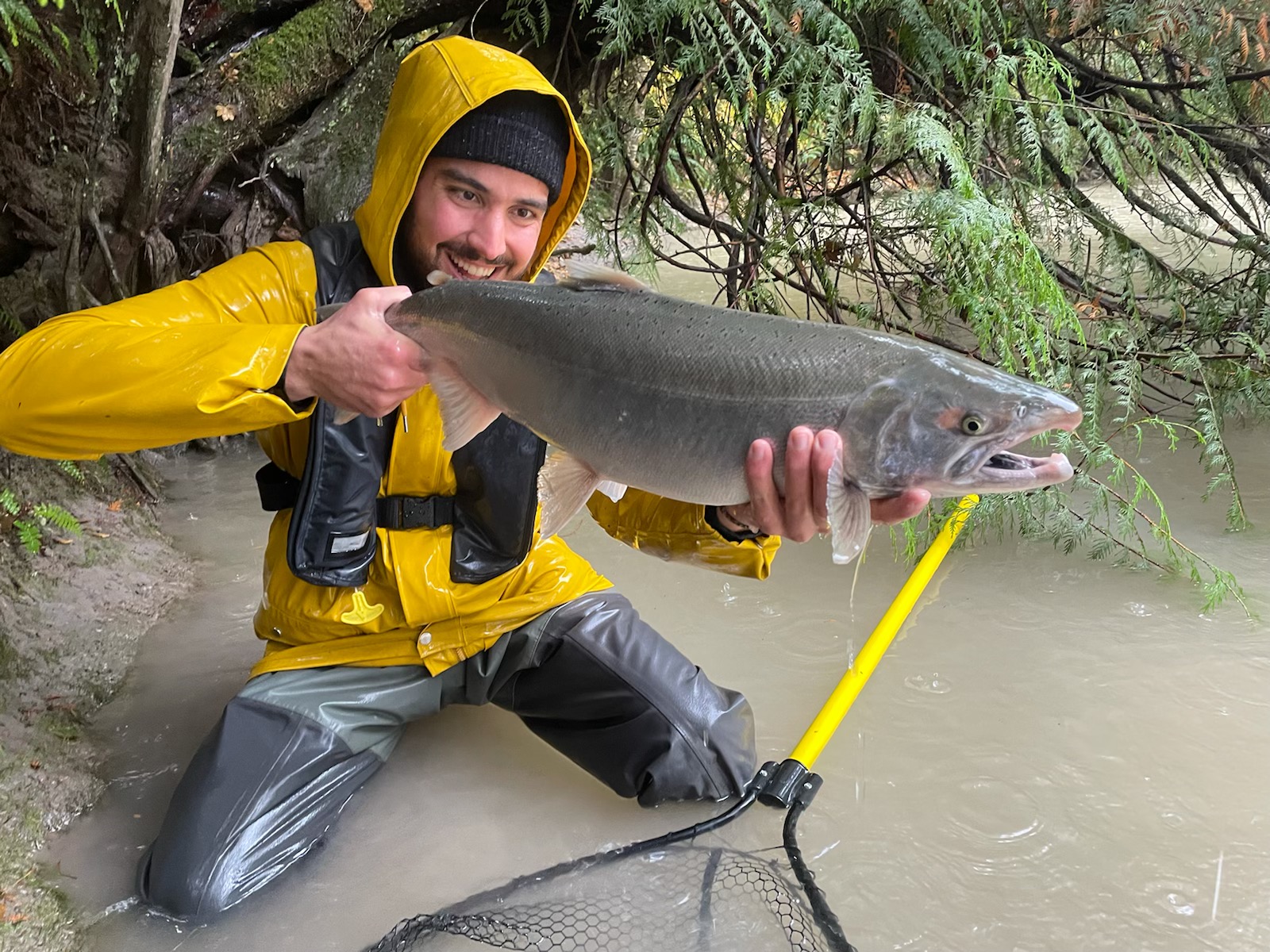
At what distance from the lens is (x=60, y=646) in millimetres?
3801

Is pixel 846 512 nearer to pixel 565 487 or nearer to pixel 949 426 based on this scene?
pixel 949 426

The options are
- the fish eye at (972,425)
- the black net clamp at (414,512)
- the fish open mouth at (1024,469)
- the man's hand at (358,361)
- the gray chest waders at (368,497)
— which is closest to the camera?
the fish open mouth at (1024,469)

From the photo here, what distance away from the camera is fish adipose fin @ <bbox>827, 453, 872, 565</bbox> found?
6.77 ft

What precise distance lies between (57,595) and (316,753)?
1795 mm

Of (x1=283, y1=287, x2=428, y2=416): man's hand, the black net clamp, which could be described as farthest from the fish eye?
the black net clamp

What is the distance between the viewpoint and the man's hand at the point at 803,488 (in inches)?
80.9

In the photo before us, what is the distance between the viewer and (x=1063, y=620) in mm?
4227

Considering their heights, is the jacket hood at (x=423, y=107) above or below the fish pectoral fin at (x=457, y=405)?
above

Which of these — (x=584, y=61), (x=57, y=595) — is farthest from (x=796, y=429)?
(x=584, y=61)

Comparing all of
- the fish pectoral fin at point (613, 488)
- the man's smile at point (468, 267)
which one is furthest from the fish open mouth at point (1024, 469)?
the man's smile at point (468, 267)

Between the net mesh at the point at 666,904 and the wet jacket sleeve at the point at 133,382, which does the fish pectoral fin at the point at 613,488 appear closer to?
the wet jacket sleeve at the point at 133,382

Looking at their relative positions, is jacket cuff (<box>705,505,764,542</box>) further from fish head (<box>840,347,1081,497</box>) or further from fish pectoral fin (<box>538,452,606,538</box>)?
fish head (<box>840,347,1081,497</box>)

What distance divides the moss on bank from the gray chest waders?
3.70 ft

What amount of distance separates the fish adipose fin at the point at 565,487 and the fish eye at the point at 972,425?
830mm
